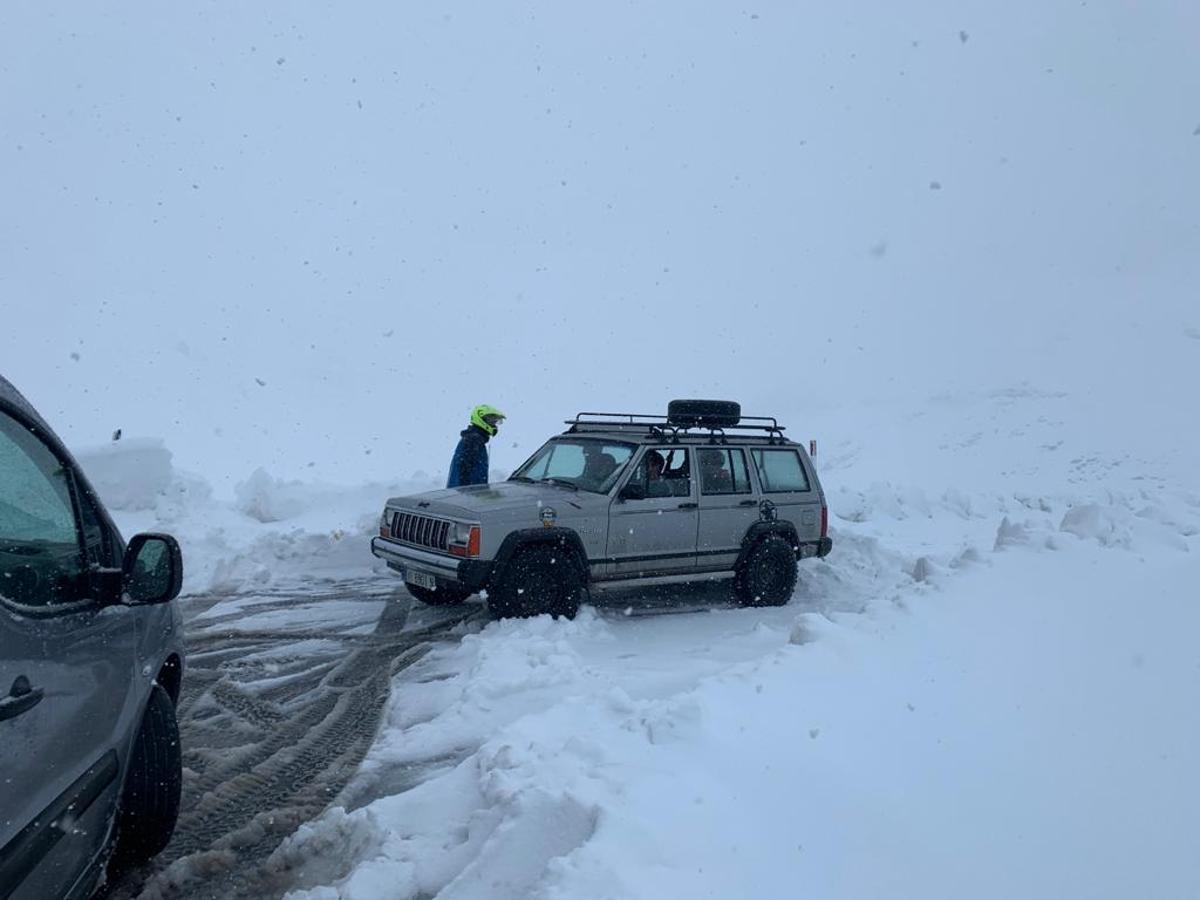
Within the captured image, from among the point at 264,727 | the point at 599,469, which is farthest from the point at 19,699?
the point at 599,469

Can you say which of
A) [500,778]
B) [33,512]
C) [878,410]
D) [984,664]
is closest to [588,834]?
[500,778]

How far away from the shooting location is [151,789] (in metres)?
3.73

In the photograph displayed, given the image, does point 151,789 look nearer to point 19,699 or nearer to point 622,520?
point 19,699

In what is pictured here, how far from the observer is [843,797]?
392 centimetres

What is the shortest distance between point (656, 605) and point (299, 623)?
3.43 meters

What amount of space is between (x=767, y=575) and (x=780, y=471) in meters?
1.16

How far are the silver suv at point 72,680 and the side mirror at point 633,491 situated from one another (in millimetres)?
4998

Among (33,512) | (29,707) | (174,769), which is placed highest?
(33,512)

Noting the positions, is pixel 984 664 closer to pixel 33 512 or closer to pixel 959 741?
pixel 959 741

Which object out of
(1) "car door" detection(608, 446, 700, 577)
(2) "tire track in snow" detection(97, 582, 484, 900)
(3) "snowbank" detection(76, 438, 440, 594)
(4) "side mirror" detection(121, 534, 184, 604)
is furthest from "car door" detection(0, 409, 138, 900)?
(3) "snowbank" detection(76, 438, 440, 594)

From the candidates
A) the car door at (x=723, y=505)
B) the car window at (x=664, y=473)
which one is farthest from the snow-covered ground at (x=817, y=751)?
the car window at (x=664, y=473)

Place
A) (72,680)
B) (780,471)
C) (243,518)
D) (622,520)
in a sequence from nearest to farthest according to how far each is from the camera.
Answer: (72,680)
(622,520)
(780,471)
(243,518)

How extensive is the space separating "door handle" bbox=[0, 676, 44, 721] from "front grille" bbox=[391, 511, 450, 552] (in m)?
5.35

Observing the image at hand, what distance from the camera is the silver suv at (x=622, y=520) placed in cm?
780
